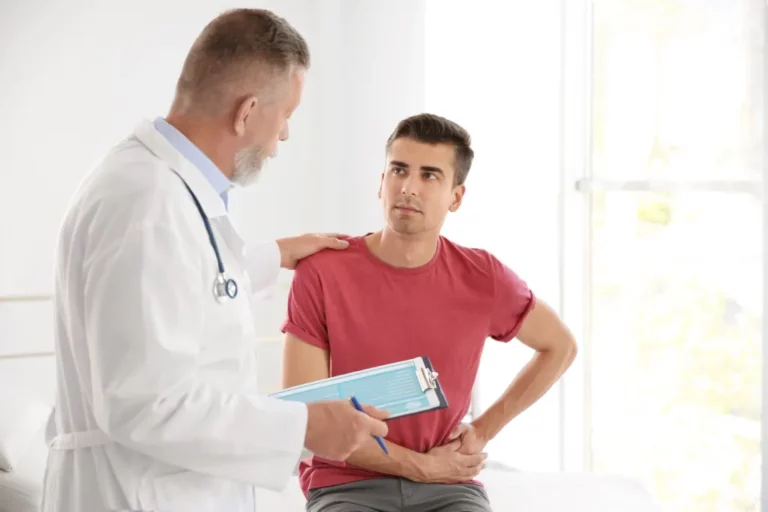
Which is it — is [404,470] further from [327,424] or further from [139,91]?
[139,91]

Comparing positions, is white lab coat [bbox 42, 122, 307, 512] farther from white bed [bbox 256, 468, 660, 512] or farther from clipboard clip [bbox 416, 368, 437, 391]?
white bed [bbox 256, 468, 660, 512]

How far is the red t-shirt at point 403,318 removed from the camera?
176cm

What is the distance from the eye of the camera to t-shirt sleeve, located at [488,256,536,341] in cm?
185

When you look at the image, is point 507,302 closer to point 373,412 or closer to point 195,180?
point 373,412

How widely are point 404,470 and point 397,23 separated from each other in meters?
2.04

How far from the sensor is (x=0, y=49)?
3.01m

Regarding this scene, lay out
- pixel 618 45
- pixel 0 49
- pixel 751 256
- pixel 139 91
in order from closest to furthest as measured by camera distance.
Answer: pixel 751 256
pixel 618 45
pixel 0 49
pixel 139 91

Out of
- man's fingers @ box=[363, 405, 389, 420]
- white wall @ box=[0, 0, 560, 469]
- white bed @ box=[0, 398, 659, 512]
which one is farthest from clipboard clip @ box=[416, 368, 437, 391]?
white wall @ box=[0, 0, 560, 469]

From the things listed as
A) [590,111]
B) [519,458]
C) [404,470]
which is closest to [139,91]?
[590,111]

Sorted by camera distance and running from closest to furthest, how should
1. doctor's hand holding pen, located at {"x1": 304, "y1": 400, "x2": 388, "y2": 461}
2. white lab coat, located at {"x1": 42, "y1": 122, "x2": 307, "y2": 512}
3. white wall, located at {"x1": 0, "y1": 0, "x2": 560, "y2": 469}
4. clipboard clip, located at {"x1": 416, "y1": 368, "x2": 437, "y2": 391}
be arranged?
1. white lab coat, located at {"x1": 42, "y1": 122, "x2": 307, "y2": 512}
2. doctor's hand holding pen, located at {"x1": 304, "y1": 400, "x2": 388, "y2": 461}
3. clipboard clip, located at {"x1": 416, "y1": 368, "x2": 437, "y2": 391}
4. white wall, located at {"x1": 0, "y1": 0, "x2": 560, "y2": 469}

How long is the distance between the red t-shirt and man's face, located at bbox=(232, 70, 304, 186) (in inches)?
18.6

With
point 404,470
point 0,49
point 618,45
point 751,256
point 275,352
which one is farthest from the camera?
→ point 275,352

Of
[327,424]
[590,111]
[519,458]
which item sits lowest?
[519,458]

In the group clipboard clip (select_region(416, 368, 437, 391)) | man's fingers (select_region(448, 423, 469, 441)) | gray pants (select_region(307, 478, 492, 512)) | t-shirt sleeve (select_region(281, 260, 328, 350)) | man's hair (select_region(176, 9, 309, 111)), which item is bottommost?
gray pants (select_region(307, 478, 492, 512))
